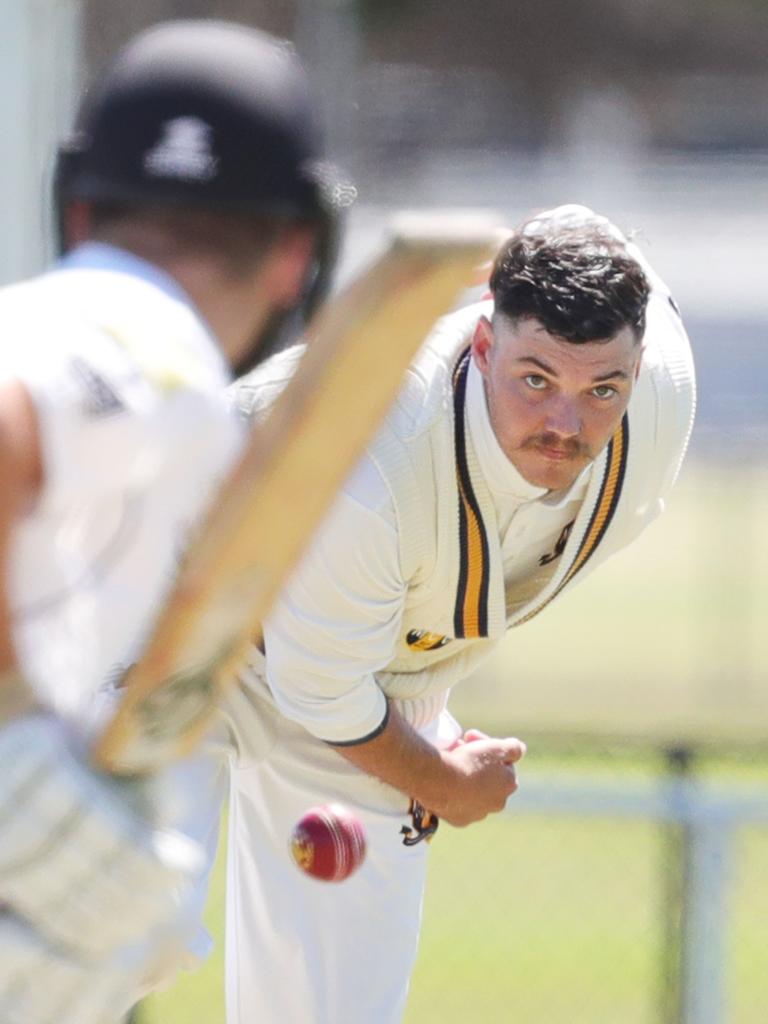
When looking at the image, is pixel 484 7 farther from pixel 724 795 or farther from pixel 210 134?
pixel 210 134

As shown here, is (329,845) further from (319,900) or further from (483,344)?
(483,344)

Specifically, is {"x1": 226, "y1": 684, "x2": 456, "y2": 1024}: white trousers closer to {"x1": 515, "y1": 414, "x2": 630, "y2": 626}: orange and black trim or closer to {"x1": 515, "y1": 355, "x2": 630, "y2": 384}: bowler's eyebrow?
{"x1": 515, "y1": 414, "x2": 630, "y2": 626}: orange and black trim

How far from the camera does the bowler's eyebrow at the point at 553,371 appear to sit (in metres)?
3.32

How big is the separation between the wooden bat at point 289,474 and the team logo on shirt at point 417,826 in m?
1.82

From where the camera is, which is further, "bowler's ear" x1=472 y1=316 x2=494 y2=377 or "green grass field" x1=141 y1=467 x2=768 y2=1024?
"green grass field" x1=141 y1=467 x2=768 y2=1024

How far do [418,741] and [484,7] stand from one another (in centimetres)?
2888

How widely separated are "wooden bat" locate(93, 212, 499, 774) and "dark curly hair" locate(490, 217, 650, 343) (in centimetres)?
141

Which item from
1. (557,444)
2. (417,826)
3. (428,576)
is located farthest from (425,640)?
(557,444)

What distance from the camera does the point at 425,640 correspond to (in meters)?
3.68

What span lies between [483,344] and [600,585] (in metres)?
10.9

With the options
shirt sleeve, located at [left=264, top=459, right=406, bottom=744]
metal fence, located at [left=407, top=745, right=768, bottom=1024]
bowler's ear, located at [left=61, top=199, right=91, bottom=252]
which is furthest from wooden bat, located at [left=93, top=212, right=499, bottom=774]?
metal fence, located at [left=407, top=745, right=768, bottom=1024]

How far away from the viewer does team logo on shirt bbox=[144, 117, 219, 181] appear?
78.2 inches

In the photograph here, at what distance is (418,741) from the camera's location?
3623 millimetres

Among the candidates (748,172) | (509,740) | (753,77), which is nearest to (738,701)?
(509,740)
